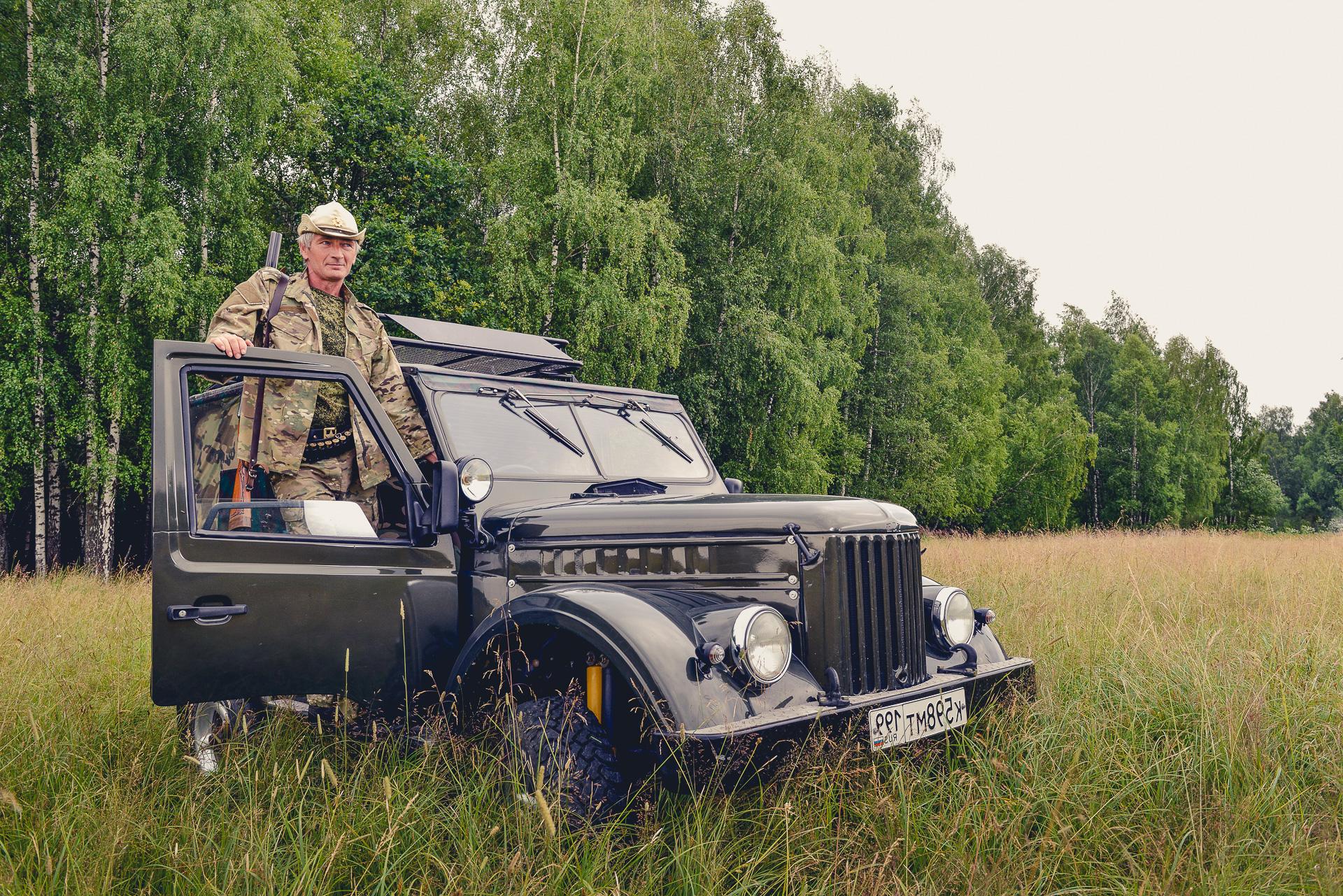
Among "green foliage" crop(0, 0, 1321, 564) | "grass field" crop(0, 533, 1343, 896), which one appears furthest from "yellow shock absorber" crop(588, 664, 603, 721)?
"green foliage" crop(0, 0, 1321, 564)

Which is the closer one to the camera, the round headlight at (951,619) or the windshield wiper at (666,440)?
the round headlight at (951,619)

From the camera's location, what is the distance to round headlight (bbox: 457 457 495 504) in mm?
3287

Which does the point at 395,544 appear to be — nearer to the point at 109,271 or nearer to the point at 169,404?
the point at 169,404

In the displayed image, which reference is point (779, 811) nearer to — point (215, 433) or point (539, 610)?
point (539, 610)

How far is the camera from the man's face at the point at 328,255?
3609mm

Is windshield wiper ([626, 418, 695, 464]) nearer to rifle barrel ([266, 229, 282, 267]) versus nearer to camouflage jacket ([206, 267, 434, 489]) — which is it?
camouflage jacket ([206, 267, 434, 489])

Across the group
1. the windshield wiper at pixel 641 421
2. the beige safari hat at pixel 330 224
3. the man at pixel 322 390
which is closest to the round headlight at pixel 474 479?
the man at pixel 322 390

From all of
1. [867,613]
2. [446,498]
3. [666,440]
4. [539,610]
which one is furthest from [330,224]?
[867,613]

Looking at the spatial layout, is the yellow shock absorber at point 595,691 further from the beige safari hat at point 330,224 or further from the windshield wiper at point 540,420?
the beige safari hat at point 330,224

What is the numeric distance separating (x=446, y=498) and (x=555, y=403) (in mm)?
1116

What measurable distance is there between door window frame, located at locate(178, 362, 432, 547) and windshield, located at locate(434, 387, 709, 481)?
1.37 feet

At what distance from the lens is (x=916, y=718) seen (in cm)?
300

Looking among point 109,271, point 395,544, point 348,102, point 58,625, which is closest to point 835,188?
point 348,102

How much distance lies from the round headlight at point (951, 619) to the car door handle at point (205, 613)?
235 cm
